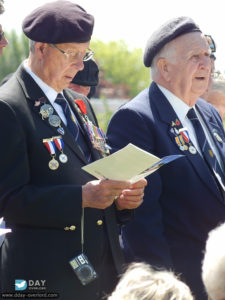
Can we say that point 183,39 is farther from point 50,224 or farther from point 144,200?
point 50,224

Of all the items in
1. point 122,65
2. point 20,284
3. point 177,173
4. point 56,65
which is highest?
point 56,65

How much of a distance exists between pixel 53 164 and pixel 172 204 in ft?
3.01

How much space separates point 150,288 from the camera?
224 cm

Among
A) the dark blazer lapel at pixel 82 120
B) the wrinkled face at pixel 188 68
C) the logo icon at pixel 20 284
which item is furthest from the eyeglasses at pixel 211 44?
the logo icon at pixel 20 284

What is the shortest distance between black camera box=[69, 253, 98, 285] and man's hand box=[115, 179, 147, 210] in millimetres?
397

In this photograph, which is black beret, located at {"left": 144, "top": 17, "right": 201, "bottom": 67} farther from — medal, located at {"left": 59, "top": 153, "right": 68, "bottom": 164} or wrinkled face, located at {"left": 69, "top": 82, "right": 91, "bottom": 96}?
medal, located at {"left": 59, "top": 153, "right": 68, "bottom": 164}

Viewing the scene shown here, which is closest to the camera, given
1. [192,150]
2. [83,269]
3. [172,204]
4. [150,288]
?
[150,288]

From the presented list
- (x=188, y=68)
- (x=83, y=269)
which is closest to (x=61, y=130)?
(x=83, y=269)

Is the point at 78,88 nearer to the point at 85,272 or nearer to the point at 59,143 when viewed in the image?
the point at 59,143

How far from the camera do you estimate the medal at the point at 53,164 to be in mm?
3201

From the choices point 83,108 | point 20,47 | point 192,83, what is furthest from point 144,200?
point 20,47

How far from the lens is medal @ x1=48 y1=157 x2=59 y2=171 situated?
10.5ft

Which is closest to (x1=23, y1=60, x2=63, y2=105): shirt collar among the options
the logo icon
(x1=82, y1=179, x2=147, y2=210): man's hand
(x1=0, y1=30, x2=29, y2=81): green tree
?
(x1=82, y1=179, x2=147, y2=210): man's hand

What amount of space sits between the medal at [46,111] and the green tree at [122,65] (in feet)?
204
